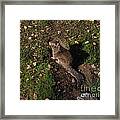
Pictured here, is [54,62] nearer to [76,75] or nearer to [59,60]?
[59,60]

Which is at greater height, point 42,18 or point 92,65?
point 42,18

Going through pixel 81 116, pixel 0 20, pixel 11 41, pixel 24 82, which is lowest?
pixel 81 116

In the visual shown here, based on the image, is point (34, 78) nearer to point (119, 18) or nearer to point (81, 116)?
point (81, 116)

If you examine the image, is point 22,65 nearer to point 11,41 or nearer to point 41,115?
point 11,41

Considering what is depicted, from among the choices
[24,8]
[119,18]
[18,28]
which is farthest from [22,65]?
[119,18]

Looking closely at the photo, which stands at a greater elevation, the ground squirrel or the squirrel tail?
the ground squirrel

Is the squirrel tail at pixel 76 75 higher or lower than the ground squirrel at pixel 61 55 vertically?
lower
